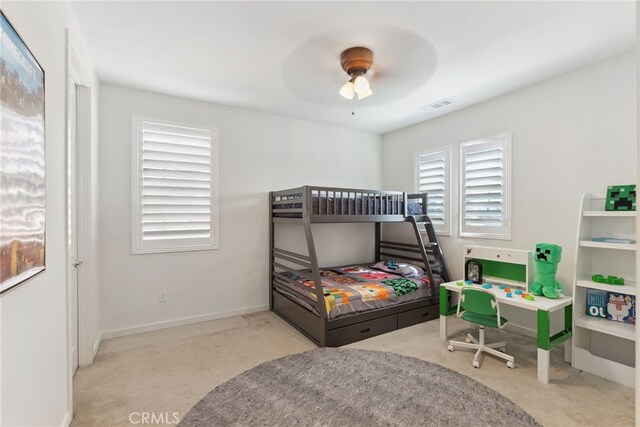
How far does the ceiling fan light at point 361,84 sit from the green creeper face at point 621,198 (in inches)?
87.1

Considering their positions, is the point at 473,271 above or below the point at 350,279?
above

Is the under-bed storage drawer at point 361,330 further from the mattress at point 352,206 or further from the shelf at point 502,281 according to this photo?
the mattress at point 352,206

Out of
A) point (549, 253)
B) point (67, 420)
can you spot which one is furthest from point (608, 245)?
point (67, 420)

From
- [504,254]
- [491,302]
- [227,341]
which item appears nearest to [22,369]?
[227,341]

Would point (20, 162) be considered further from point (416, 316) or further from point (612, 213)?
point (612, 213)

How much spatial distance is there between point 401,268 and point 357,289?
976 millimetres

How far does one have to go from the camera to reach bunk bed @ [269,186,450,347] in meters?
3.04

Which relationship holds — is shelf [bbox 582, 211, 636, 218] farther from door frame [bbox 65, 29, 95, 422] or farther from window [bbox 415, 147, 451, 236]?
door frame [bbox 65, 29, 95, 422]

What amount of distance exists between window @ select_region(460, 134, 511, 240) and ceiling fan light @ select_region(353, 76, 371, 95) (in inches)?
76.9

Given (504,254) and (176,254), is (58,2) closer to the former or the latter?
(176,254)

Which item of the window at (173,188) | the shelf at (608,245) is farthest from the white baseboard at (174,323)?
the shelf at (608,245)

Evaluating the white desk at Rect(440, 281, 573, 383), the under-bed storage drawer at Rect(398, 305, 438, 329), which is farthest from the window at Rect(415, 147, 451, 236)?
the white desk at Rect(440, 281, 573, 383)

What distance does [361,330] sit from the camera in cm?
309

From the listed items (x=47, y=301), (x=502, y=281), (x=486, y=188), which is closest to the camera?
(x=47, y=301)
